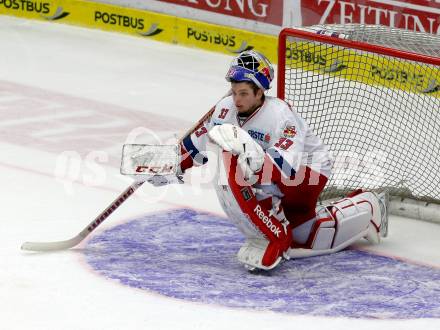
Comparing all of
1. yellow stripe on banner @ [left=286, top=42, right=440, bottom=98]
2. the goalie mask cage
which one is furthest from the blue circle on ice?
yellow stripe on banner @ [left=286, top=42, right=440, bottom=98]

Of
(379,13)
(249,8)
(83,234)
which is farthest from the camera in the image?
(249,8)

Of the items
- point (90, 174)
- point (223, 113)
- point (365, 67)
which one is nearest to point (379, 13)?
point (365, 67)

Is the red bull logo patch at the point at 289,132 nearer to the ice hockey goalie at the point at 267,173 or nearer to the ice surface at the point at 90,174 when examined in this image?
the ice hockey goalie at the point at 267,173

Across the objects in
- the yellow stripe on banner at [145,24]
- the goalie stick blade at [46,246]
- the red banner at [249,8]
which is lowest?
the goalie stick blade at [46,246]

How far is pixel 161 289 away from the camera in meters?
4.62

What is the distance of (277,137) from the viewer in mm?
4770

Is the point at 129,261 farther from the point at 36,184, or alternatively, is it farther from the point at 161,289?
the point at 36,184

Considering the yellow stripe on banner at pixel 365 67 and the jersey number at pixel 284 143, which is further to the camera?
the yellow stripe on banner at pixel 365 67

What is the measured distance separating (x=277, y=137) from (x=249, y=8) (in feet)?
12.5

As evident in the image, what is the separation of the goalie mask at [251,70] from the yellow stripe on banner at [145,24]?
11.7 ft

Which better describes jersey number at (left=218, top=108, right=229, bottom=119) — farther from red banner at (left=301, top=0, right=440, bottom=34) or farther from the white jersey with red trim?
red banner at (left=301, top=0, right=440, bottom=34)

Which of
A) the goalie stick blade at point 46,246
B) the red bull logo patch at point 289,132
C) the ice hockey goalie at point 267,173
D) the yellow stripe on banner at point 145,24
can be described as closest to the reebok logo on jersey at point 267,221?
the ice hockey goalie at point 267,173

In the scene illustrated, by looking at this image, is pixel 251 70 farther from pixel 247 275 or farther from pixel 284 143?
pixel 247 275

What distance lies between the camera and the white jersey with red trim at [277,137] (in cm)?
468
